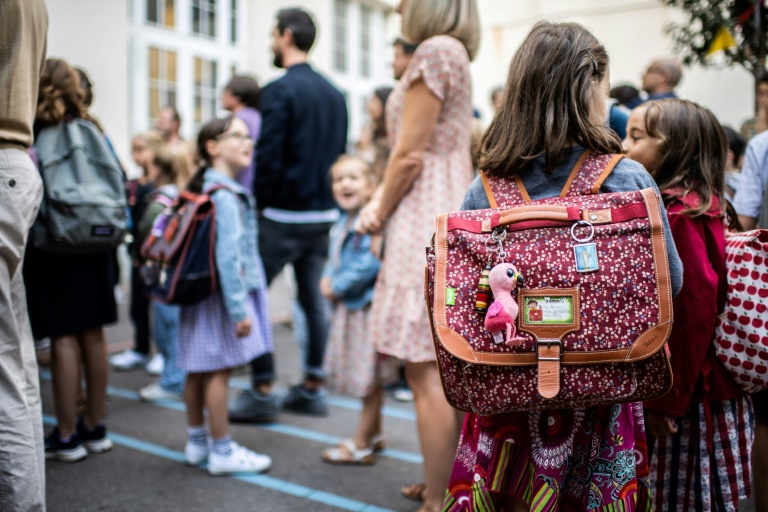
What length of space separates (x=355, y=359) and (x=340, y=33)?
12.3m

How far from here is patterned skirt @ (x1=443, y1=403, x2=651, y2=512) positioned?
198cm

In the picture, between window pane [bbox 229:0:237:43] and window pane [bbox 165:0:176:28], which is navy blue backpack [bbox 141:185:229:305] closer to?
window pane [bbox 165:0:176:28]

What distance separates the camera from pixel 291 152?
475 centimetres

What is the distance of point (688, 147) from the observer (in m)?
2.48

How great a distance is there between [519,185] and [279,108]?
2.93 metres

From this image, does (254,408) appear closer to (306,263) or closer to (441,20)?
(306,263)

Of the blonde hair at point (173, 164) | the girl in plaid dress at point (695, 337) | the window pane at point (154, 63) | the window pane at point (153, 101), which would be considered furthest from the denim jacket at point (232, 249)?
the window pane at point (154, 63)

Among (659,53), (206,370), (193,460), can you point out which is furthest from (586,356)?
(659,53)

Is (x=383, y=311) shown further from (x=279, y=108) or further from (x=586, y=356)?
(x=279, y=108)

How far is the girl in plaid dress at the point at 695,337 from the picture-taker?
7.44 ft

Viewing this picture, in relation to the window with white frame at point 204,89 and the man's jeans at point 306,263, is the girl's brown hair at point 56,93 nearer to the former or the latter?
the man's jeans at point 306,263

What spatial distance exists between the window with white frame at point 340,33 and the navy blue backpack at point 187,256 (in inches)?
471

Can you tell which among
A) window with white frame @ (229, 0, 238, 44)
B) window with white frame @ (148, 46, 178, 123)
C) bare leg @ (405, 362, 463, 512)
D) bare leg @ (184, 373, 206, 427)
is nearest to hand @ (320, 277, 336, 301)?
bare leg @ (184, 373, 206, 427)

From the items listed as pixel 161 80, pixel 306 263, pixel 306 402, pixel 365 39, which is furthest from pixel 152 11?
pixel 306 402
